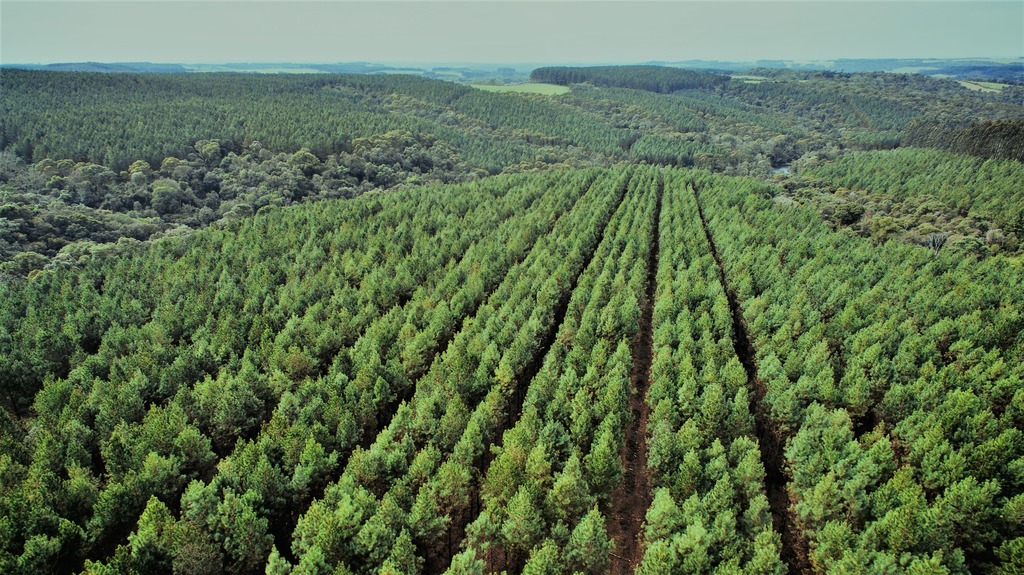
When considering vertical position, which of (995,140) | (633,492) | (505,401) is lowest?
(633,492)

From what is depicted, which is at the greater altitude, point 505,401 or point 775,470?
point 505,401

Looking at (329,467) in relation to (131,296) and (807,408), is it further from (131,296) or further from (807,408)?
(131,296)

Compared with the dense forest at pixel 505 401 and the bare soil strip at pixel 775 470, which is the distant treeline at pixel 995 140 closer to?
the dense forest at pixel 505 401

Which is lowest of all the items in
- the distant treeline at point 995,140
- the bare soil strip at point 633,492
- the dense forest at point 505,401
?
the bare soil strip at point 633,492

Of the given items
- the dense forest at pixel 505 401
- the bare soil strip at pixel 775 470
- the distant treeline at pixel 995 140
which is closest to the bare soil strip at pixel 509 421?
the dense forest at pixel 505 401

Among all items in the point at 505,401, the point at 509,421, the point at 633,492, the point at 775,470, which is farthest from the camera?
the point at 509,421

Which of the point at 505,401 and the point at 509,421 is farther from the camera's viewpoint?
the point at 509,421

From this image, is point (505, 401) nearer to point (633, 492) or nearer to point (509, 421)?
point (509, 421)

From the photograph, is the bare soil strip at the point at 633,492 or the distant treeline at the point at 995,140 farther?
the distant treeline at the point at 995,140

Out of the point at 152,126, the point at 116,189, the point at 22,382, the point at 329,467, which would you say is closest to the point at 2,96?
the point at 152,126

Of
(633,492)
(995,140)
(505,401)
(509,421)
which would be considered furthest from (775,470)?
(995,140)

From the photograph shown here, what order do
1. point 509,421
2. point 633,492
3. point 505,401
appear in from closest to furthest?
point 633,492
point 505,401
point 509,421
